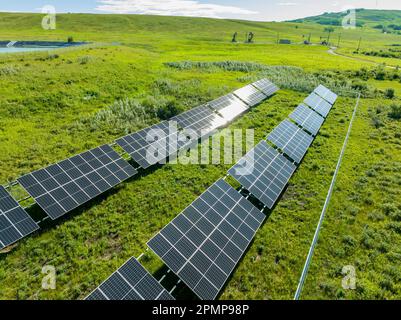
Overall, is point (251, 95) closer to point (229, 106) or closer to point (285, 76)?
point (229, 106)

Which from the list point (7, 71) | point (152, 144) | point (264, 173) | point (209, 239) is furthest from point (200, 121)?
point (7, 71)

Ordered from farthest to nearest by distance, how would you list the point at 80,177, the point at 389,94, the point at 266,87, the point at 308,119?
the point at 389,94
the point at 266,87
the point at 308,119
the point at 80,177

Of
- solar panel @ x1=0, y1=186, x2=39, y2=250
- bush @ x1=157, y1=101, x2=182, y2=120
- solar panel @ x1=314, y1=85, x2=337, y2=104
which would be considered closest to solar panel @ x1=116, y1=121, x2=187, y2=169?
bush @ x1=157, y1=101, x2=182, y2=120

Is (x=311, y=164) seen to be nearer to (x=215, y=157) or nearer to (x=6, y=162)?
(x=215, y=157)

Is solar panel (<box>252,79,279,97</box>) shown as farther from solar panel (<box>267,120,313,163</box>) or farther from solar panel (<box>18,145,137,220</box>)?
solar panel (<box>18,145,137,220</box>)
